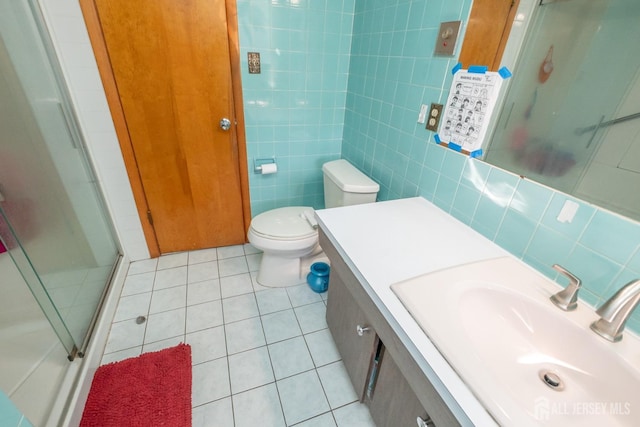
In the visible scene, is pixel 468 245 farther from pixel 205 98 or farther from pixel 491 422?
pixel 205 98

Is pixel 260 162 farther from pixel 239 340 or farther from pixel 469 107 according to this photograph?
pixel 469 107

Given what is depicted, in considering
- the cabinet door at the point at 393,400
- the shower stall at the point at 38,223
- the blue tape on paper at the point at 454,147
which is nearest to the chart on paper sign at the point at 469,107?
the blue tape on paper at the point at 454,147

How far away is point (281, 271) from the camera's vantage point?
5.77ft

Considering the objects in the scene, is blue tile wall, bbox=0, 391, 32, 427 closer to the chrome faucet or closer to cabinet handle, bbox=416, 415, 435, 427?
cabinet handle, bbox=416, 415, 435, 427

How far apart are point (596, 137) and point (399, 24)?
0.92m

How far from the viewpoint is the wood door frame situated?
4.53 feet

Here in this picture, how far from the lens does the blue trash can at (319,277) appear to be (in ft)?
5.73

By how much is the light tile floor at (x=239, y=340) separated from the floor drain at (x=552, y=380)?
28.9 inches

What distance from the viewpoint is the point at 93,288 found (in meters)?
1.56

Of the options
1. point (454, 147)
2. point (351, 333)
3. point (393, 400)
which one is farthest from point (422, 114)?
point (393, 400)

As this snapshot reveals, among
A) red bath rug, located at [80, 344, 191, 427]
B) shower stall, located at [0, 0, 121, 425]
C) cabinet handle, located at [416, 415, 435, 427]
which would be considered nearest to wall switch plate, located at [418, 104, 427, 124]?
cabinet handle, located at [416, 415, 435, 427]

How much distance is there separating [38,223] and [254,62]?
1.37m

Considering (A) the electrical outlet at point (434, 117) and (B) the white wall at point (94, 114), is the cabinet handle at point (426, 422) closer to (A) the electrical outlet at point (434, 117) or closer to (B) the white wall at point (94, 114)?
(A) the electrical outlet at point (434, 117)

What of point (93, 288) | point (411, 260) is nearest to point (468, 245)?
point (411, 260)
